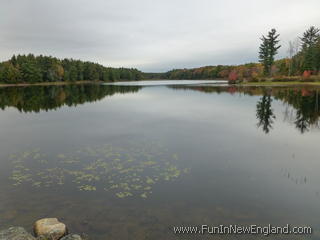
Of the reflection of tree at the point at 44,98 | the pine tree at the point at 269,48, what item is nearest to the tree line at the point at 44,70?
the reflection of tree at the point at 44,98

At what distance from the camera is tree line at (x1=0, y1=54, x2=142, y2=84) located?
105250mm

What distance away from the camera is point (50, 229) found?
6.11 m

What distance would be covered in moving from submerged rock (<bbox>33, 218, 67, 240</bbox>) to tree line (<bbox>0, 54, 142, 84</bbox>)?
119561 mm

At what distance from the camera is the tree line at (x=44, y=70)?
10525 centimetres

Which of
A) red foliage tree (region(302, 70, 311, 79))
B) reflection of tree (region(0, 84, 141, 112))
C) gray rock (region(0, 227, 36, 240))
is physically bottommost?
gray rock (region(0, 227, 36, 240))

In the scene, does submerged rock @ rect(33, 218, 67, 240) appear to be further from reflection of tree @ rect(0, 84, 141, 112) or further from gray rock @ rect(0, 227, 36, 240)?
reflection of tree @ rect(0, 84, 141, 112)

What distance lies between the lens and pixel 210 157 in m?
12.3

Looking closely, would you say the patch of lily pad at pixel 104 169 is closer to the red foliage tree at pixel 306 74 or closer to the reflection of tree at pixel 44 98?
the reflection of tree at pixel 44 98

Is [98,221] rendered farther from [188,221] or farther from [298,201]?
[298,201]

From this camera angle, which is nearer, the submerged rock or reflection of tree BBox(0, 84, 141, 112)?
the submerged rock

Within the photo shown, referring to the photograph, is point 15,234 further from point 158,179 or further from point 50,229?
point 158,179

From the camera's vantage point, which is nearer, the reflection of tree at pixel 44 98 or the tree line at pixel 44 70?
the reflection of tree at pixel 44 98

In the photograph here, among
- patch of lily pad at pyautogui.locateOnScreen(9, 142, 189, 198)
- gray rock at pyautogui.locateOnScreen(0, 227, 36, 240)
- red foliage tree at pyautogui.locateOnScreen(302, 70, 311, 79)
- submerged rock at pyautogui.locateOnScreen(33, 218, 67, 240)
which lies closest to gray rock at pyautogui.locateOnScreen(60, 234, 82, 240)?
submerged rock at pyautogui.locateOnScreen(33, 218, 67, 240)

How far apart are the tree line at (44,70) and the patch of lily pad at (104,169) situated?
113 meters
